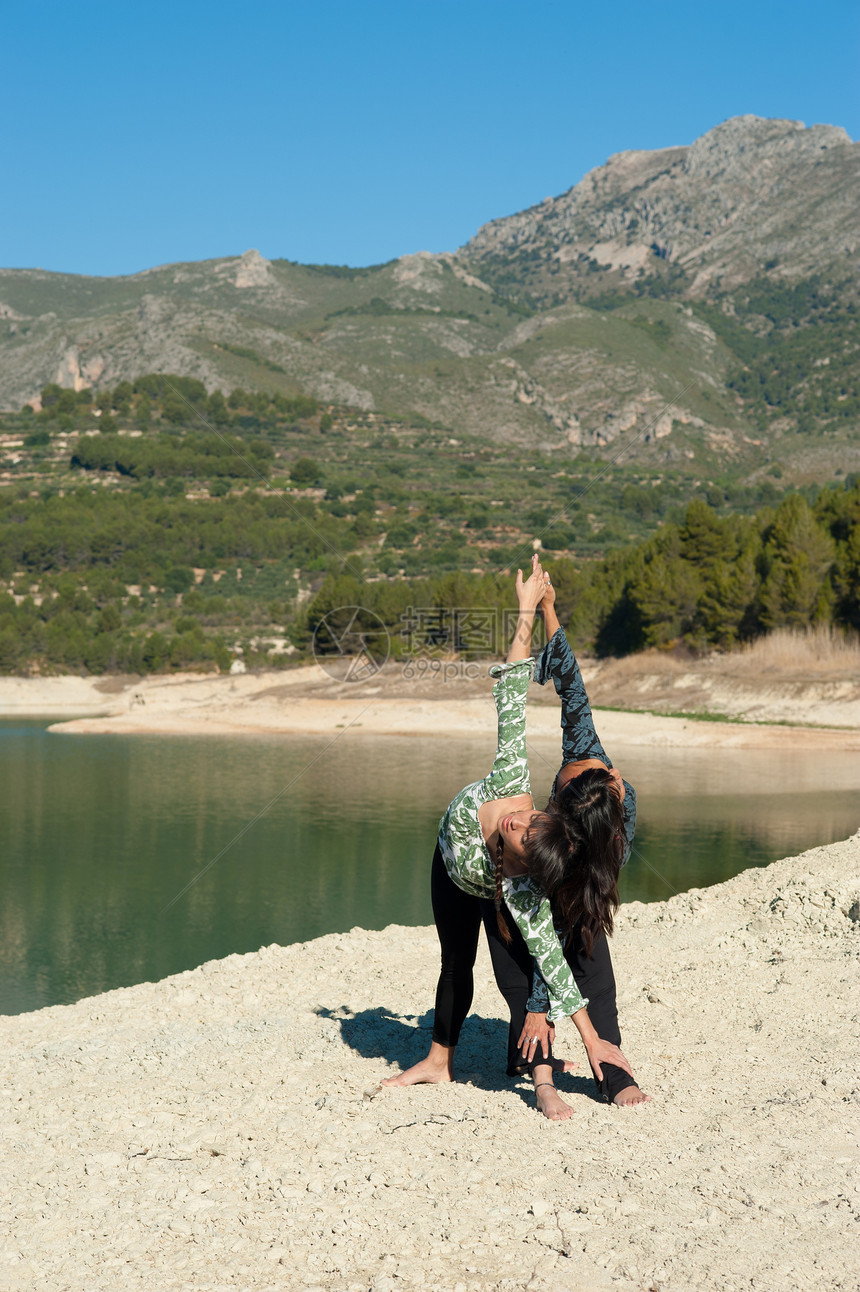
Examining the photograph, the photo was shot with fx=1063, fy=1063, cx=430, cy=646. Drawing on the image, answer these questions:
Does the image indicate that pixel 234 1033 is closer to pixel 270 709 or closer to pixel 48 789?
pixel 48 789

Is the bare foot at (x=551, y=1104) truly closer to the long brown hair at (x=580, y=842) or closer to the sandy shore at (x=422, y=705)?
the long brown hair at (x=580, y=842)

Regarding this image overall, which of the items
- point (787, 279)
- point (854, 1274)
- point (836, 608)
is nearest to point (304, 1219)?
point (854, 1274)

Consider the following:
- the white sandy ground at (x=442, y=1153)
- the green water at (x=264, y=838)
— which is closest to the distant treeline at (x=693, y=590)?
the green water at (x=264, y=838)

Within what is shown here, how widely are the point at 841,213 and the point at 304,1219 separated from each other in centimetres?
A: 16822

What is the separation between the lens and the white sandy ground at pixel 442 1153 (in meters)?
2.80

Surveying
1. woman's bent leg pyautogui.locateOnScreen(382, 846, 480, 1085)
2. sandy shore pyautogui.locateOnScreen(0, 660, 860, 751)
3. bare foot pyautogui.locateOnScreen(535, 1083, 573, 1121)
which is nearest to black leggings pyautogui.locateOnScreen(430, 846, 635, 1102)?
woman's bent leg pyautogui.locateOnScreen(382, 846, 480, 1085)

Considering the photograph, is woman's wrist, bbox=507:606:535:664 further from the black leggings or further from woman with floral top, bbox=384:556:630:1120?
the black leggings

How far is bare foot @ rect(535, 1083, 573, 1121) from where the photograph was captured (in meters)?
3.64

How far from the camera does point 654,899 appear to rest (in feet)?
36.1

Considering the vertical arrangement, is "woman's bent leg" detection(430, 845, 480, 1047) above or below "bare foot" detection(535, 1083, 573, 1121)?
above

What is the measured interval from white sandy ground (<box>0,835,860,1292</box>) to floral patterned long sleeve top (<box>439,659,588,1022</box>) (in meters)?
0.51

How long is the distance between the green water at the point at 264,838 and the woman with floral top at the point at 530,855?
6.00 m

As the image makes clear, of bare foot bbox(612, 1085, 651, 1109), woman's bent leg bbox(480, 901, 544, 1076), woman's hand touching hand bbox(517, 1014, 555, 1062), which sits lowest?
bare foot bbox(612, 1085, 651, 1109)

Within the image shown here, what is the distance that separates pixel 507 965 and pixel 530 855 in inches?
28.9
